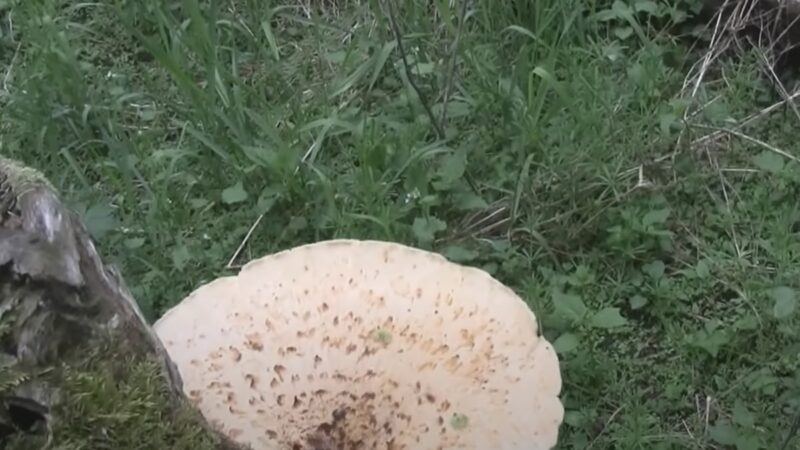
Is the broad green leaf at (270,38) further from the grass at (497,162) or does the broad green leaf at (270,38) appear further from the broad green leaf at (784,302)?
the broad green leaf at (784,302)

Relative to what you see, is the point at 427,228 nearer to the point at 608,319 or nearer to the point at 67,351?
the point at 608,319

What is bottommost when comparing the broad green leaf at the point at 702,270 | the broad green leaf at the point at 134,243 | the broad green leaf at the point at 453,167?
the broad green leaf at the point at 702,270

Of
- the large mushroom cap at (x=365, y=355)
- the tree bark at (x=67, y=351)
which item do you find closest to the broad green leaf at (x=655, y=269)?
the large mushroom cap at (x=365, y=355)

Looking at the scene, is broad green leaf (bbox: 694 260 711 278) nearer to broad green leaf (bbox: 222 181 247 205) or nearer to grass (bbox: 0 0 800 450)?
grass (bbox: 0 0 800 450)

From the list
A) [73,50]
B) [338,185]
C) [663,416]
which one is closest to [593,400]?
[663,416]

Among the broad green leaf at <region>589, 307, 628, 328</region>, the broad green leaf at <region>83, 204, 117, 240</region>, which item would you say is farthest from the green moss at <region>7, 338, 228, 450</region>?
the broad green leaf at <region>83, 204, 117, 240</region>

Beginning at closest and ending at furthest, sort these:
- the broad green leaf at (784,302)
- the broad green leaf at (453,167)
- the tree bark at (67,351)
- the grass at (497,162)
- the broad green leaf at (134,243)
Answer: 1. the tree bark at (67,351)
2. the broad green leaf at (784,302)
3. the grass at (497,162)
4. the broad green leaf at (134,243)
5. the broad green leaf at (453,167)

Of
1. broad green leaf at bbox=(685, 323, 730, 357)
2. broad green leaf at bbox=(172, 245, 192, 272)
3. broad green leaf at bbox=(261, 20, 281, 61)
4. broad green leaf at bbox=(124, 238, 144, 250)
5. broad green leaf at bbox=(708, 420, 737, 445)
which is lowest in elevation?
broad green leaf at bbox=(708, 420, 737, 445)
